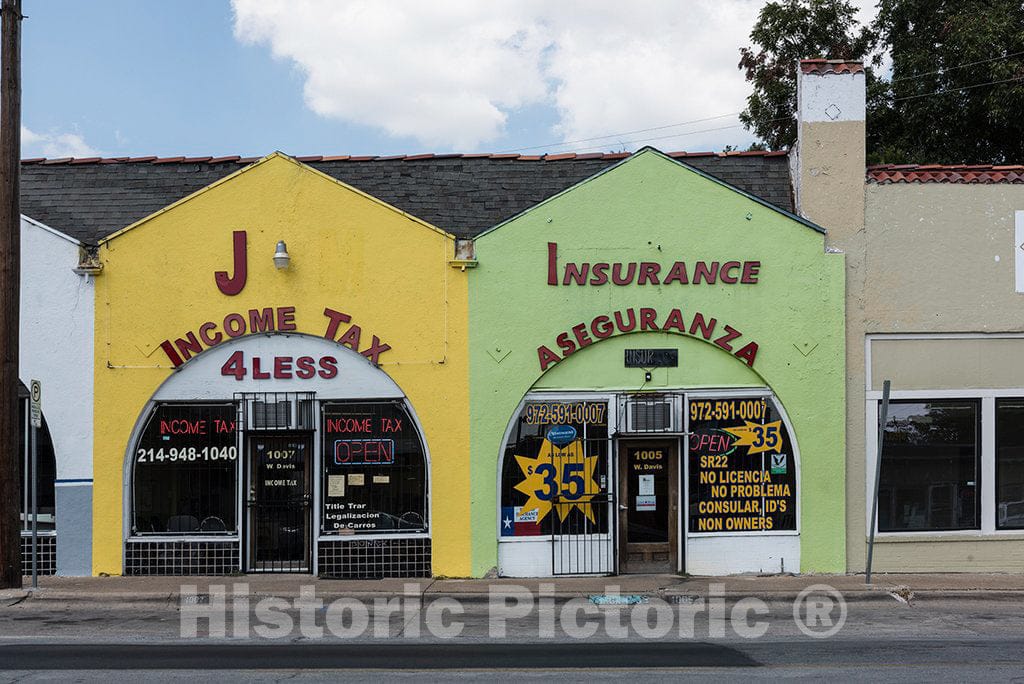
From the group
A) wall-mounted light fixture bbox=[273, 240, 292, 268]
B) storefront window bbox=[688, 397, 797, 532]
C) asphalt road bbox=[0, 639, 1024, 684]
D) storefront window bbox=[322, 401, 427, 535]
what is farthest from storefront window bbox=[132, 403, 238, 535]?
storefront window bbox=[688, 397, 797, 532]

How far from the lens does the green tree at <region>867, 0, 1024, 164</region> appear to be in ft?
82.2

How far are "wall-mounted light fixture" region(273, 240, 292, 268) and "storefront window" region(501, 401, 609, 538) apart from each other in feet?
13.0

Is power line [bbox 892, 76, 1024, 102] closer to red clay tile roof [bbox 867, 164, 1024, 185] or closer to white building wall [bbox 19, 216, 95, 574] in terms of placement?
red clay tile roof [bbox 867, 164, 1024, 185]

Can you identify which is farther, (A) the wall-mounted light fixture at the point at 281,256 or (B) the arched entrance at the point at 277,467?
(B) the arched entrance at the point at 277,467

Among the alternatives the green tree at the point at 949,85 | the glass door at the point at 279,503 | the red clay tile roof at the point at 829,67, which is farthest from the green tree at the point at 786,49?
the glass door at the point at 279,503

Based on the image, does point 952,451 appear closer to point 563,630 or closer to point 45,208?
point 563,630

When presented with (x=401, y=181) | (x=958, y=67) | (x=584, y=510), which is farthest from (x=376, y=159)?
(x=958, y=67)

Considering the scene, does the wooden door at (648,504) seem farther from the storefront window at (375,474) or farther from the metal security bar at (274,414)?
the metal security bar at (274,414)

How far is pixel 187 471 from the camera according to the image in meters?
15.2

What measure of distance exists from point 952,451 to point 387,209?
29.2 feet

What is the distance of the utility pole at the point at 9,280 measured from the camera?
44.4 feet

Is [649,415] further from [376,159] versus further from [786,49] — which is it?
[786,49]

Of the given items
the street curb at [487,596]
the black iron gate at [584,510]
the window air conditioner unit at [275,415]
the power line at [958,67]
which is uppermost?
the power line at [958,67]

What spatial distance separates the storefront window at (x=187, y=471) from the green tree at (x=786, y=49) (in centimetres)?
1998
